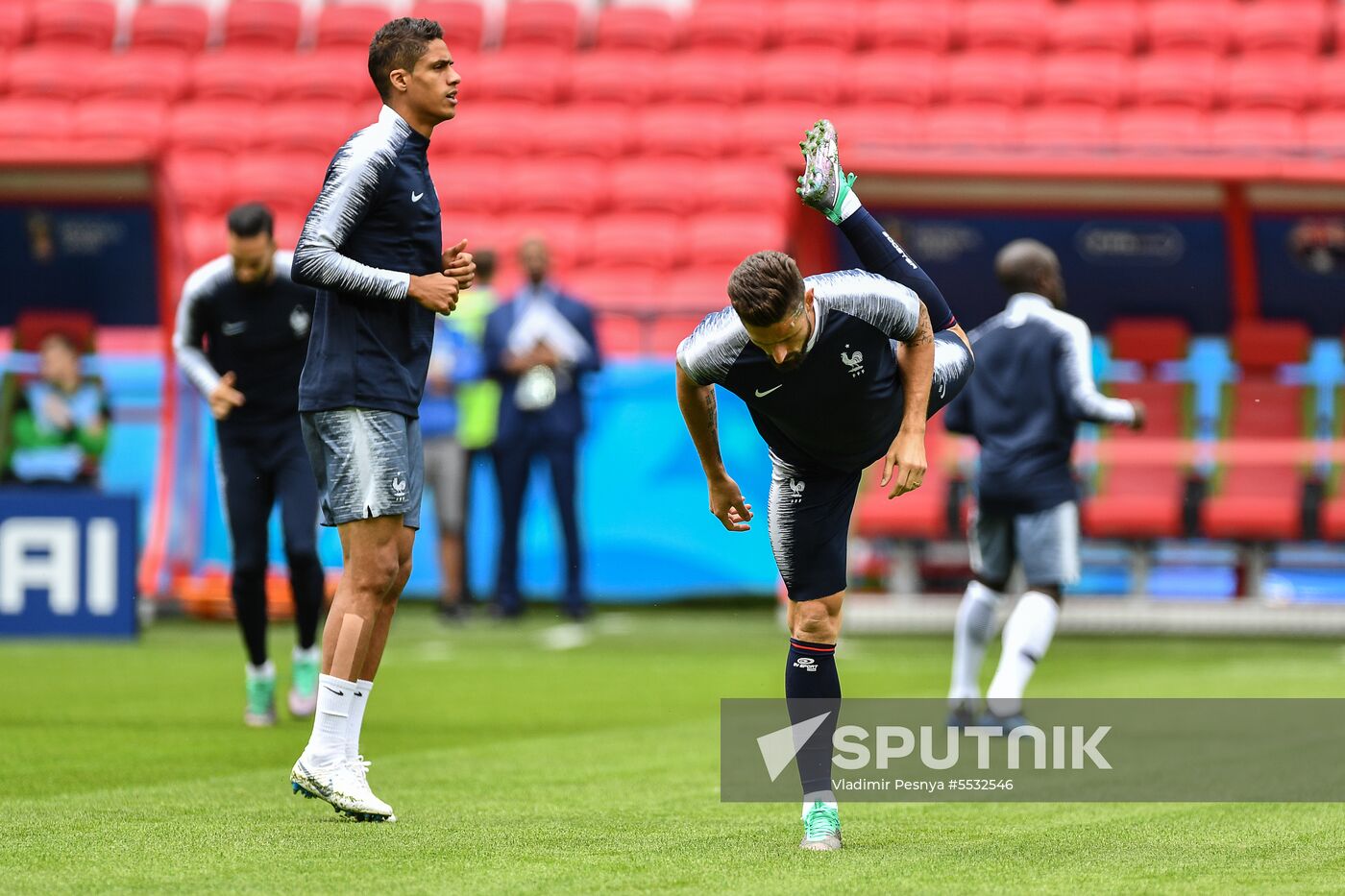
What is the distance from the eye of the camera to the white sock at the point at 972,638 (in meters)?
8.70

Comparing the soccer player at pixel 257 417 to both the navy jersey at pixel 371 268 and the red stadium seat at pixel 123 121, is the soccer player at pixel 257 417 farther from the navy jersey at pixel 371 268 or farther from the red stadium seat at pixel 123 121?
the red stadium seat at pixel 123 121

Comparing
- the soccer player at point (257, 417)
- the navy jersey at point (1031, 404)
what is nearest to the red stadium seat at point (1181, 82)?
the navy jersey at point (1031, 404)

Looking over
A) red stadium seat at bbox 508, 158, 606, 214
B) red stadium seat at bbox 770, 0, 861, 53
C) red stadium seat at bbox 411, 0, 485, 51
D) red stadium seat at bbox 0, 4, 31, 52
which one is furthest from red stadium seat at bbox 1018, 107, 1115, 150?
red stadium seat at bbox 0, 4, 31, 52

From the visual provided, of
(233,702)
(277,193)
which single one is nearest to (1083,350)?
(233,702)

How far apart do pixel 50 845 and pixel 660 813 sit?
175cm

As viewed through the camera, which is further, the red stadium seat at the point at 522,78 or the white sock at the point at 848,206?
the red stadium seat at the point at 522,78

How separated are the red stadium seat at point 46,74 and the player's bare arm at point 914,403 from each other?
17.5 m

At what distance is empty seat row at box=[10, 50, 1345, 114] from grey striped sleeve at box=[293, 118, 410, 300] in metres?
14.1

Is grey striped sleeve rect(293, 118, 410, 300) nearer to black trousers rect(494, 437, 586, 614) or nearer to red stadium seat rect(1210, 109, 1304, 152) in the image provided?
black trousers rect(494, 437, 586, 614)

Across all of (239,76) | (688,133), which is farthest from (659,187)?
(239,76)

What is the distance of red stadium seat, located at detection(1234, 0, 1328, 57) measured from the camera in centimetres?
1928

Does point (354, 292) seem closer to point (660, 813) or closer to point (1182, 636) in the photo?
point (660, 813)

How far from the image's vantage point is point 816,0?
21.1m

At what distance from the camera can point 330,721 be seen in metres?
5.92
